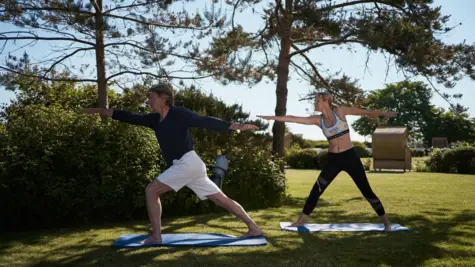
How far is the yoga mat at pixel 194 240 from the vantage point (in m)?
5.45

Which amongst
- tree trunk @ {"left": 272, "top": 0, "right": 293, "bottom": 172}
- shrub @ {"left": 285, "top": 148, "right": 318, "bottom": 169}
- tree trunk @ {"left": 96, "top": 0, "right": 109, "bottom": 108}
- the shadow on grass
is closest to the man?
the shadow on grass

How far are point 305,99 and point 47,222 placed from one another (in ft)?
25.3

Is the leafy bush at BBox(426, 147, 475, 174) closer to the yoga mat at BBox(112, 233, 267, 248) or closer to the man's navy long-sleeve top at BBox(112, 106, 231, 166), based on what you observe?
the yoga mat at BBox(112, 233, 267, 248)

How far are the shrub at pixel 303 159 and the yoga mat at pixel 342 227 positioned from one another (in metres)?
22.4

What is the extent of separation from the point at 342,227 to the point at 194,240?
2282 millimetres

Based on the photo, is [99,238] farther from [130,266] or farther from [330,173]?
[330,173]

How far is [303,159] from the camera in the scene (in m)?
30.1

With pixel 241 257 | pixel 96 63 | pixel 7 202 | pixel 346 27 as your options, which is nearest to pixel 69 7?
pixel 96 63

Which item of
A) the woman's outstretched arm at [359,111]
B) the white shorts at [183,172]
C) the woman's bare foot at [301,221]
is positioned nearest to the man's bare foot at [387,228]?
the woman's bare foot at [301,221]

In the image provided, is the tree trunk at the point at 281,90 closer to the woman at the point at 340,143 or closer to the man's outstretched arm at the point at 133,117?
the woman at the point at 340,143

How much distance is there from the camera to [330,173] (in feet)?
21.6

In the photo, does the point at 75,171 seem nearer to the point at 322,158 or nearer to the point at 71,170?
the point at 71,170

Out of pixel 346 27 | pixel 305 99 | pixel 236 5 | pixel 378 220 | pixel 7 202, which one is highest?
pixel 236 5

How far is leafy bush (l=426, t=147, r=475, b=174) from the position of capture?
74.5 ft
